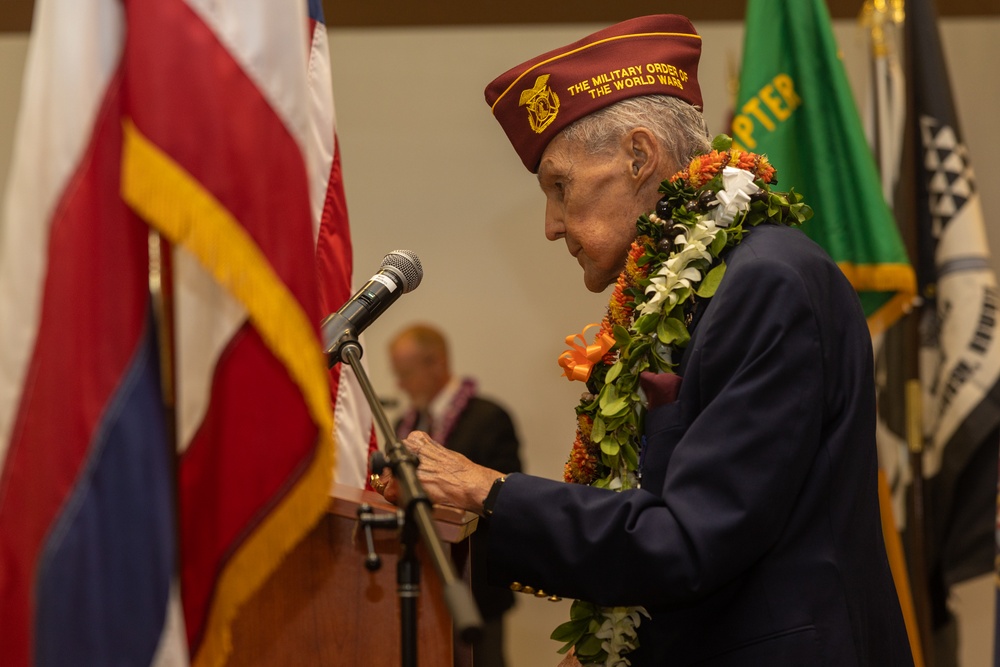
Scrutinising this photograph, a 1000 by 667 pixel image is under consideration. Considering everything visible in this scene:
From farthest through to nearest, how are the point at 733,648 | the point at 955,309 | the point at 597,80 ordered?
the point at 955,309 < the point at 597,80 < the point at 733,648

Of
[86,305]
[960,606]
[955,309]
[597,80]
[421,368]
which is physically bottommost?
[960,606]

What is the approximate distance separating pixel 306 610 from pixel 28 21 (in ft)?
16.6

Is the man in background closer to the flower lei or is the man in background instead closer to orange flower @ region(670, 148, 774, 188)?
the flower lei

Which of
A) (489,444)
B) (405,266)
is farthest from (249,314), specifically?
(489,444)

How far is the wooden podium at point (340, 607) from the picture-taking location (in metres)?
1.63

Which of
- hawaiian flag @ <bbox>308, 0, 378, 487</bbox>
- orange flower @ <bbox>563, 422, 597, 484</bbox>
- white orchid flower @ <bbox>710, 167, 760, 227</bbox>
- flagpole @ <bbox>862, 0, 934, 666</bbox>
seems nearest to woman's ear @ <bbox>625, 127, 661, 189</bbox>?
white orchid flower @ <bbox>710, 167, 760, 227</bbox>

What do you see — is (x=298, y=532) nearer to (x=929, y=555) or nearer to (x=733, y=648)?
(x=733, y=648)

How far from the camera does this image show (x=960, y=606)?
564 centimetres

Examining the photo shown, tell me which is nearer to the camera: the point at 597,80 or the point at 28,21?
the point at 597,80

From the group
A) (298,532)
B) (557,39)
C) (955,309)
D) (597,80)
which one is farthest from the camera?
(557,39)

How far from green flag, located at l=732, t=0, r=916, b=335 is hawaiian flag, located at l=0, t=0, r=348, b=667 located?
2.66 metres

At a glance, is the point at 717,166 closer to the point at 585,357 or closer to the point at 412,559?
the point at 585,357

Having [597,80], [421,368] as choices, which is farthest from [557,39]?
[597,80]

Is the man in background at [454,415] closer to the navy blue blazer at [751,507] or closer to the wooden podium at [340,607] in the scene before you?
the navy blue blazer at [751,507]
